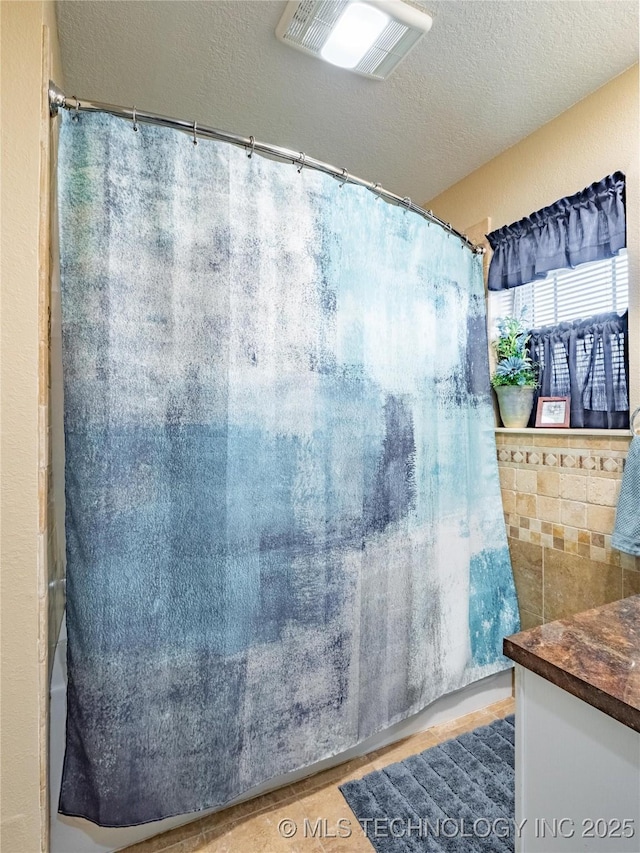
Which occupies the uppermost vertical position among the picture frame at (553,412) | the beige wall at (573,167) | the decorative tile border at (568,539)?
the beige wall at (573,167)

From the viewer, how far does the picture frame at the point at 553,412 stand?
1.83 meters

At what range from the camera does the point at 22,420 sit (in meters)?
0.96

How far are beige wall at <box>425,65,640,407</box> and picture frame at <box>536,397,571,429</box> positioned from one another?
27 cm

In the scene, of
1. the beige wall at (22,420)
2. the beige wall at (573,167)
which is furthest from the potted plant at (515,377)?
the beige wall at (22,420)

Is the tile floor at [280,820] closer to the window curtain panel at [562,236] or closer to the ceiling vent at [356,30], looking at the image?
the window curtain panel at [562,236]

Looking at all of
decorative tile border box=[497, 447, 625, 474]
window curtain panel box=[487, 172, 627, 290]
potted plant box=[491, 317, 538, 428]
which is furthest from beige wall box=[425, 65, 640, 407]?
potted plant box=[491, 317, 538, 428]

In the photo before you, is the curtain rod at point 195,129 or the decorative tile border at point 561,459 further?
the decorative tile border at point 561,459

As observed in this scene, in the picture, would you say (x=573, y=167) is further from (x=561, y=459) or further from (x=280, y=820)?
(x=280, y=820)

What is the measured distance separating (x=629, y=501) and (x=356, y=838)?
1360 mm

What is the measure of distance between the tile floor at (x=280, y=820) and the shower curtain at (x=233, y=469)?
169 mm

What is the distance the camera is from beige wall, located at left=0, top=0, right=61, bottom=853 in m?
0.95

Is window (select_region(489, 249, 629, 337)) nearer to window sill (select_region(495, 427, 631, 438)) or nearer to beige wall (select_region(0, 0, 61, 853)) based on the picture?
window sill (select_region(495, 427, 631, 438))

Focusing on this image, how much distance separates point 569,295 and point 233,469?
1615 mm

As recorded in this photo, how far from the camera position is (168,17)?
136 cm
